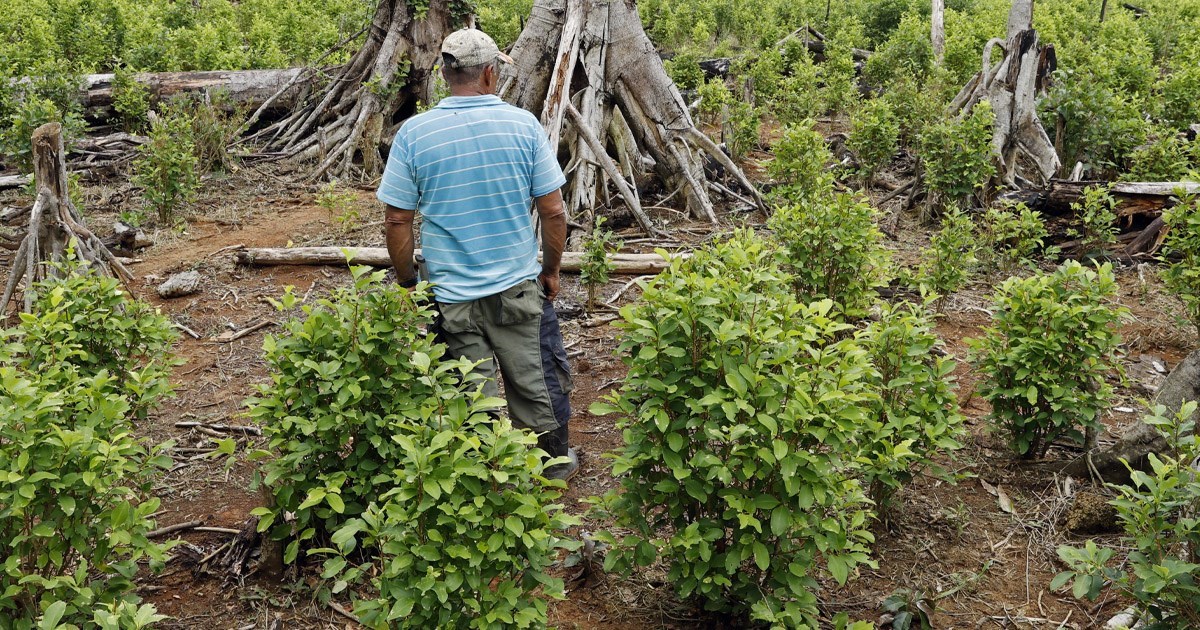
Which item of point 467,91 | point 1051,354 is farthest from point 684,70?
point 467,91

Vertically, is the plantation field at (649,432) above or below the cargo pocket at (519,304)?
below

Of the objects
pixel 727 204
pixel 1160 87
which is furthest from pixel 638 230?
pixel 1160 87

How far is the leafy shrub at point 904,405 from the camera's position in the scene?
148 inches

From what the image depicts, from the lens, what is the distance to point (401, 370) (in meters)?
3.52

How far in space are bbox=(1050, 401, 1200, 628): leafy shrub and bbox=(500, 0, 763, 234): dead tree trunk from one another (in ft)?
17.4

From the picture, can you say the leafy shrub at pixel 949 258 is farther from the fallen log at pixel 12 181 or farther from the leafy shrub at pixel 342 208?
the fallen log at pixel 12 181

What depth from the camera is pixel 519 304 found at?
390 cm

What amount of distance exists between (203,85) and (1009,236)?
896cm

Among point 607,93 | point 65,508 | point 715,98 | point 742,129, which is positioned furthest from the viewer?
point 715,98

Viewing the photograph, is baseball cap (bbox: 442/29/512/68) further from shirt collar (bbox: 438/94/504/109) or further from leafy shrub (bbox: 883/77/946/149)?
leafy shrub (bbox: 883/77/946/149)

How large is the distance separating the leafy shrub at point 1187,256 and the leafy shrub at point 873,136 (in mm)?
3553

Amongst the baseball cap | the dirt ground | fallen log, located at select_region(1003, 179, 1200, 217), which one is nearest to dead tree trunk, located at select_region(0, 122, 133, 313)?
the dirt ground

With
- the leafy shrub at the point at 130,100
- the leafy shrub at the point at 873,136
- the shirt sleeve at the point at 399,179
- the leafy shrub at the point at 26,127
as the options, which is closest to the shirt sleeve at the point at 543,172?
the shirt sleeve at the point at 399,179

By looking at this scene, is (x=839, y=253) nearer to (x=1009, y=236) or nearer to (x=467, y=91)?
(x=1009, y=236)
